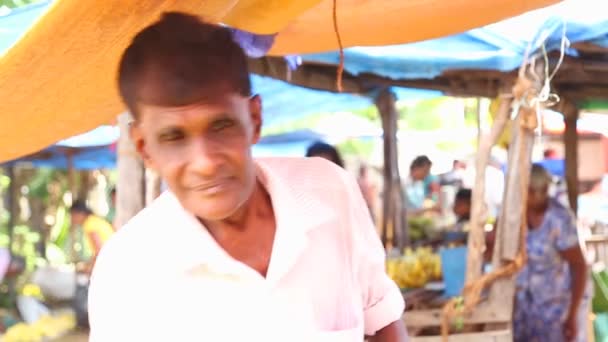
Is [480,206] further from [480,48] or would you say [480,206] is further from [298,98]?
[298,98]

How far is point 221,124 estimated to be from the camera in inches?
48.3

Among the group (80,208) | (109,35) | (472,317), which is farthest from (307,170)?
(80,208)

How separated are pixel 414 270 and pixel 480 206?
117cm

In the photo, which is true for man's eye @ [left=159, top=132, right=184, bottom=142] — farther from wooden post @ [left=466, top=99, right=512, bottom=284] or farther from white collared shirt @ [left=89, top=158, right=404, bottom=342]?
wooden post @ [left=466, top=99, right=512, bottom=284]

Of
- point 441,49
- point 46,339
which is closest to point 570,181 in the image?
point 441,49

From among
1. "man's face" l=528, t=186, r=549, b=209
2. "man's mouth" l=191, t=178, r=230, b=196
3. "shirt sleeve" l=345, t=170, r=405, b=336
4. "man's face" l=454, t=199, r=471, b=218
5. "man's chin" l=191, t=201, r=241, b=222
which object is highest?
"man's mouth" l=191, t=178, r=230, b=196

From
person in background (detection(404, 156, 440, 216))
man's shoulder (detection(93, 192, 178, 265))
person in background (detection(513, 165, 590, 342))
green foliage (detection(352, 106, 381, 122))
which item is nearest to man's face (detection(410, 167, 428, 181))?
person in background (detection(404, 156, 440, 216))

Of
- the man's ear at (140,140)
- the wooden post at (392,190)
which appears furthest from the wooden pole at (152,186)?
the wooden post at (392,190)

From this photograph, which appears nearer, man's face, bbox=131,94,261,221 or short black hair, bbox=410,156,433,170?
man's face, bbox=131,94,261,221

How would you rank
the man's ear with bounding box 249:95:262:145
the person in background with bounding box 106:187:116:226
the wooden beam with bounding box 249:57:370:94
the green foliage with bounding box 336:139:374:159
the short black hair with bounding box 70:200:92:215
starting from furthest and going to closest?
1. the green foliage with bounding box 336:139:374:159
2. the short black hair with bounding box 70:200:92:215
3. the person in background with bounding box 106:187:116:226
4. the wooden beam with bounding box 249:57:370:94
5. the man's ear with bounding box 249:95:262:145

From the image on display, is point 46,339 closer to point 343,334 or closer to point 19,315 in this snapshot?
point 19,315

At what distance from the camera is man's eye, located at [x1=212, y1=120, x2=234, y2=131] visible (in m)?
1.22

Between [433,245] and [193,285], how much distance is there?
607 centimetres

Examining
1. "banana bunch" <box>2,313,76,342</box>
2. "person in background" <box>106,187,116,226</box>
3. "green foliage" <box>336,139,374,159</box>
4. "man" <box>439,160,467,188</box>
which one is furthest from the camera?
"green foliage" <box>336,139,374,159</box>
